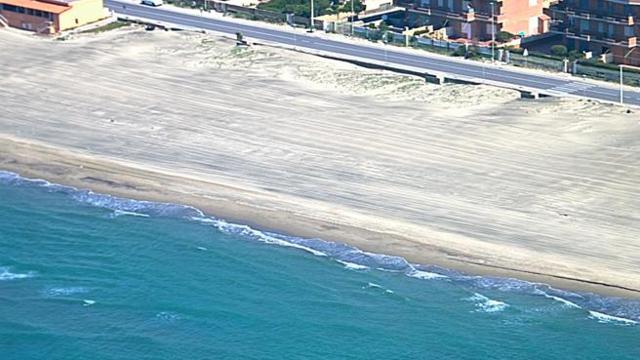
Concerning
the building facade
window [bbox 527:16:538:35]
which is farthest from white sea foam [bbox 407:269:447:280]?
window [bbox 527:16:538:35]

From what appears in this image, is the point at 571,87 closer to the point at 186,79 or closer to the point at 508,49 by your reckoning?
the point at 508,49

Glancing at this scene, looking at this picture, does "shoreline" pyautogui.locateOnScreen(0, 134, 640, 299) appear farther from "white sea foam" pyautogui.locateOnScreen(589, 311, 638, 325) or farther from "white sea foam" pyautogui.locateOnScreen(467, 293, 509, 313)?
"white sea foam" pyautogui.locateOnScreen(467, 293, 509, 313)

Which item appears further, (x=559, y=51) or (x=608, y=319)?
(x=559, y=51)

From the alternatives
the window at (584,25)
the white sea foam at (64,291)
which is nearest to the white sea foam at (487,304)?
the white sea foam at (64,291)

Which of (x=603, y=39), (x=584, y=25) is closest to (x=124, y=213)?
(x=603, y=39)

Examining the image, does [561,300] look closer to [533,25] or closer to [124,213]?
[124,213]

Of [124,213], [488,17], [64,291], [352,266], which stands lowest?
[64,291]

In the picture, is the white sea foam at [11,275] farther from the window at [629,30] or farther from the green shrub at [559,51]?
the window at [629,30]
